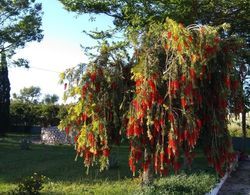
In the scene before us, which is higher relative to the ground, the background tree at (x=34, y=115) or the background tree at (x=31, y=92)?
the background tree at (x=31, y=92)

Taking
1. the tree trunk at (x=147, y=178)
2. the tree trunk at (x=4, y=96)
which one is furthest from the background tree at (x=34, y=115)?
the tree trunk at (x=147, y=178)

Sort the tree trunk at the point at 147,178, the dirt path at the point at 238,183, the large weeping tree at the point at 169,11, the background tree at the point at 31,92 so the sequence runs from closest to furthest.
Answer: the tree trunk at the point at 147,178 < the dirt path at the point at 238,183 < the large weeping tree at the point at 169,11 < the background tree at the point at 31,92

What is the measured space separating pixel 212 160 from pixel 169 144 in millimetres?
1269

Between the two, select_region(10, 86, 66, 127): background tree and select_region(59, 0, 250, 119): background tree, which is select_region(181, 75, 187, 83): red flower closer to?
select_region(59, 0, 250, 119): background tree

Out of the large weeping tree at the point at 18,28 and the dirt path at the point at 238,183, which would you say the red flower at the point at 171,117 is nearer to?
the dirt path at the point at 238,183

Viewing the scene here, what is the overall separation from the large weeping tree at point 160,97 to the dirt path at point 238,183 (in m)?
3.74

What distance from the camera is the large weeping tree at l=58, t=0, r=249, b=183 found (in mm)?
7008

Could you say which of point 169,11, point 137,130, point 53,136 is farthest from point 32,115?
point 137,130

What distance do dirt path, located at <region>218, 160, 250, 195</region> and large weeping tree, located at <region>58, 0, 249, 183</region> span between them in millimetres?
3738

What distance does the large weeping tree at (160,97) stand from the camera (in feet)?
23.0

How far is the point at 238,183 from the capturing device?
524 inches

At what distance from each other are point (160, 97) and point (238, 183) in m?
7.17

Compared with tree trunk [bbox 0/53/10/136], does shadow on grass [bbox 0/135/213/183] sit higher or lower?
lower

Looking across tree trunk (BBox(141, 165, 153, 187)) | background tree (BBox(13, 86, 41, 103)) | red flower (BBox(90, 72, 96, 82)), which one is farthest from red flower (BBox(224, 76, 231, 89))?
background tree (BBox(13, 86, 41, 103))
